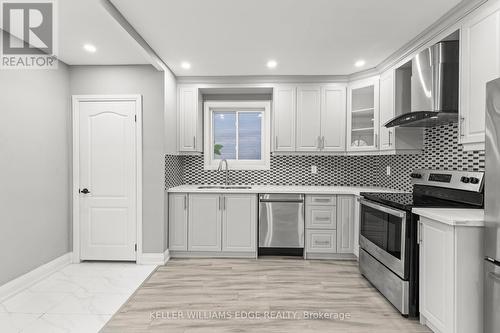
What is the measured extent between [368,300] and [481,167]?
5.12 feet

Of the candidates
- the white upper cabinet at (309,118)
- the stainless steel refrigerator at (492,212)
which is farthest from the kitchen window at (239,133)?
the stainless steel refrigerator at (492,212)

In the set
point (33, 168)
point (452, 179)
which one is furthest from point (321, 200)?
point (33, 168)

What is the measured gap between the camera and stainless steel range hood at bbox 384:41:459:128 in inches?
94.4

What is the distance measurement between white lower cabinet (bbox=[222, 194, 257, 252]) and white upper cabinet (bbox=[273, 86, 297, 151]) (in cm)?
91

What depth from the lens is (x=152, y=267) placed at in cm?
342

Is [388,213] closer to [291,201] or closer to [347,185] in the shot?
[291,201]

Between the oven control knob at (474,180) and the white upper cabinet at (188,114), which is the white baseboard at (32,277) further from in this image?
the oven control knob at (474,180)

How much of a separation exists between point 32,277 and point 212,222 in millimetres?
1974

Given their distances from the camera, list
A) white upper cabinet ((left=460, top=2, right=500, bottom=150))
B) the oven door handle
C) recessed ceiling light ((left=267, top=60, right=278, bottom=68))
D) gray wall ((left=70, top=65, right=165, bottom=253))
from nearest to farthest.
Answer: white upper cabinet ((left=460, top=2, right=500, bottom=150)) < the oven door handle < recessed ceiling light ((left=267, top=60, right=278, bottom=68)) < gray wall ((left=70, top=65, right=165, bottom=253))

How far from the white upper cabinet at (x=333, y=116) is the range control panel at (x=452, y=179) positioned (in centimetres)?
114

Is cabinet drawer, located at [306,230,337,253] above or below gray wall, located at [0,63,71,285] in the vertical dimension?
below

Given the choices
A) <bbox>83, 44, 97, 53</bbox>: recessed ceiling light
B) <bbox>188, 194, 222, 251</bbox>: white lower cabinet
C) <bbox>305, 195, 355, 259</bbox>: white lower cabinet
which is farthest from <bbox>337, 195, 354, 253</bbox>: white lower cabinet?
<bbox>83, 44, 97, 53</bbox>: recessed ceiling light

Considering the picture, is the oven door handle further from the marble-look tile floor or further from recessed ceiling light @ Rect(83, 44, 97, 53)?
recessed ceiling light @ Rect(83, 44, 97, 53)

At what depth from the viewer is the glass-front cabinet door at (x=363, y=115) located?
3.63 metres
